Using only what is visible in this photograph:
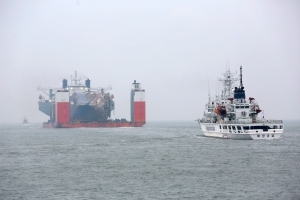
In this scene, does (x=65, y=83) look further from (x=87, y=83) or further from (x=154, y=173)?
(x=154, y=173)

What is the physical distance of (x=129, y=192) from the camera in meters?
38.2

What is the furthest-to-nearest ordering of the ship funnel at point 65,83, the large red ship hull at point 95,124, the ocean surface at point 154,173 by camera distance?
the ship funnel at point 65,83, the large red ship hull at point 95,124, the ocean surface at point 154,173

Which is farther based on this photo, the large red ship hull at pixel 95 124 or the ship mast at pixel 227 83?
the large red ship hull at pixel 95 124

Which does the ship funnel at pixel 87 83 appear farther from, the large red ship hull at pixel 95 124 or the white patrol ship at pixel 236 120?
the white patrol ship at pixel 236 120

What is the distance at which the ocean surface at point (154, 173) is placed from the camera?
3788cm

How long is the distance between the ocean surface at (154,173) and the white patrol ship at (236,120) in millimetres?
6110

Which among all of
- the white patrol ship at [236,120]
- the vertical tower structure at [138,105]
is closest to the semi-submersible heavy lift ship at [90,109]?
the vertical tower structure at [138,105]

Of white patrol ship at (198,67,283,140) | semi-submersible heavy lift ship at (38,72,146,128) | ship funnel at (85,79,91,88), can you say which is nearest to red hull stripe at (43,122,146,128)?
semi-submersible heavy lift ship at (38,72,146,128)

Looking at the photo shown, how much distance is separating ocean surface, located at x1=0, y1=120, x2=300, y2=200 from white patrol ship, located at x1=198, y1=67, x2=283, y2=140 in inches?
241

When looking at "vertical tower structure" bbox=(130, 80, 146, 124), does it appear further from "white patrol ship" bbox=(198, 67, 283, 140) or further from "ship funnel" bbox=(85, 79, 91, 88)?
"white patrol ship" bbox=(198, 67, 283, 140)

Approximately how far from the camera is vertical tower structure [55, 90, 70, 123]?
14975 centimetres

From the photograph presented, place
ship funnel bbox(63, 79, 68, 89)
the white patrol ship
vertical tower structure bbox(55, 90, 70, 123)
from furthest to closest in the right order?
ship funnel bbox(63, 79, 68, 89) < vertical tower structure bbox(55, 90, 70, 123) < the white patrol ship

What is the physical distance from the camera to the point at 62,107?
150 m

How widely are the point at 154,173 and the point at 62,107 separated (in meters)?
106
